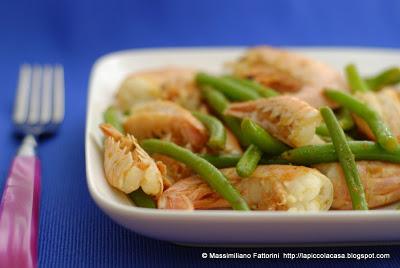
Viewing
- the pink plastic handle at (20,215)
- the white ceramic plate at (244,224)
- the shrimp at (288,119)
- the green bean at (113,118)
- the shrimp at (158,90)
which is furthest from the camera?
the shrimp at (158,90)

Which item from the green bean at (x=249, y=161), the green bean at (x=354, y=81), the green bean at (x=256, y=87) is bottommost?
the green bean at (x=249, y=161)

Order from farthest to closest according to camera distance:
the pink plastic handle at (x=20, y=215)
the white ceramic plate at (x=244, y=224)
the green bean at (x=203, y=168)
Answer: the green bean at (x=203, y=168) < the pink plastic handle at (x=20, y=215) < the white ceramic plate at (x=244, y=224)

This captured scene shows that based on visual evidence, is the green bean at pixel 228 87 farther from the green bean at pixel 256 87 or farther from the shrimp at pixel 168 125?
the shrimp at pixel 168 125

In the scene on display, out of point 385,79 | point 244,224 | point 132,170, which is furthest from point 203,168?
point 385,79

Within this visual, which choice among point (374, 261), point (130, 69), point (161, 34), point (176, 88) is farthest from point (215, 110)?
point (161, 34)

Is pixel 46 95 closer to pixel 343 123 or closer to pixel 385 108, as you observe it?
pixel 343 123

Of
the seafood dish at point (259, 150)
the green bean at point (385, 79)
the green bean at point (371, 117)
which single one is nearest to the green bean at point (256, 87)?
the seafood dish at point (259, 150)

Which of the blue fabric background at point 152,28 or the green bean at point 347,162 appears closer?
the green bean at point 347,162
